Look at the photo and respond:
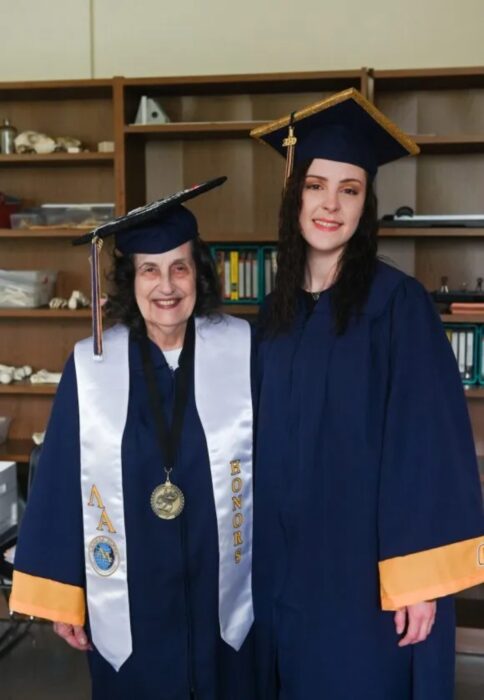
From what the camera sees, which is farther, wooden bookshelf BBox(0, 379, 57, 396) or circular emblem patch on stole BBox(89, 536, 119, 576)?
wooden bookshelf BBox(0, 379, 57, 396)

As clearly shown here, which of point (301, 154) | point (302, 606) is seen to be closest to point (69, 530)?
point (302, 606)

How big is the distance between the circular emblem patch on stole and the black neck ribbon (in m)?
0.23

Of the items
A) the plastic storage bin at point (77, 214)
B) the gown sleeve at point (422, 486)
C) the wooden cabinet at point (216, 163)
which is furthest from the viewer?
the plastic storage bin at point (77, 214)

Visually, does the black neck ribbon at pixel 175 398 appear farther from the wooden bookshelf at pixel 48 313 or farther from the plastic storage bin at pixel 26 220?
the plastic storage bin at pixel 26 220

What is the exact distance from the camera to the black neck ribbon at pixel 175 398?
1689 mm

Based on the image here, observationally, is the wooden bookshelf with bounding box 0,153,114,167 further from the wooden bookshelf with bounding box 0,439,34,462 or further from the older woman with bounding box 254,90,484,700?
the older woman with bounding box 254,90,484,700

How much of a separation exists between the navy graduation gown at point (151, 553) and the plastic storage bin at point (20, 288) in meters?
1.76

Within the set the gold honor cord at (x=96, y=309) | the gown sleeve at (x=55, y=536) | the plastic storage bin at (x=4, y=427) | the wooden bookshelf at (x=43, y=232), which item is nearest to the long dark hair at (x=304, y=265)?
the gold honor cord at (x=96, y=309)

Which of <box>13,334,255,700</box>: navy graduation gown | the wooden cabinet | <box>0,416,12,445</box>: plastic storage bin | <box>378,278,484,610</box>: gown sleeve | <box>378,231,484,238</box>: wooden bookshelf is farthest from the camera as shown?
<box>0,416,12,445</box>: plastic storage bin

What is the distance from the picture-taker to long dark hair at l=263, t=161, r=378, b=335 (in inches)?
66.2

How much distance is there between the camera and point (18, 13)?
3605mm

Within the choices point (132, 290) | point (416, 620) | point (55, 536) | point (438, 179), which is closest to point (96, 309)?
point (132, 290)

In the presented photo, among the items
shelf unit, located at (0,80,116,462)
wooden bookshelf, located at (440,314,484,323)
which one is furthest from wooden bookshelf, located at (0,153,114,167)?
wooden bookshelf, located at (440,314,484,323)

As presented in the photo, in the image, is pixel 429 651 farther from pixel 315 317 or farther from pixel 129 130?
pixel 129 130
